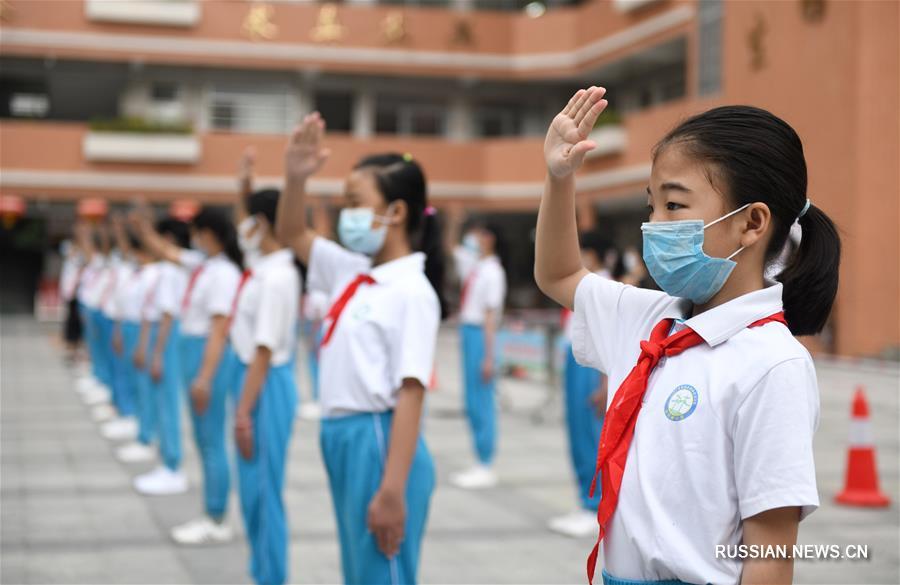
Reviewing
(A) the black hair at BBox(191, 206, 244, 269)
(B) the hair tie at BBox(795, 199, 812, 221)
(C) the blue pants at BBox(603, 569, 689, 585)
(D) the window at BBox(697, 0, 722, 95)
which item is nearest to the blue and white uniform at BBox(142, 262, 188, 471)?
(A) the black hair at BBox(191, 206, 244, 269)

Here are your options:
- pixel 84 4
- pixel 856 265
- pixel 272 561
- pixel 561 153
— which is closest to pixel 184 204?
pixel 84 4

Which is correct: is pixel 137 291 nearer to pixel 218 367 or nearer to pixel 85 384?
pixel 218 367

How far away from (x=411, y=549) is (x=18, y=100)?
87.5 feet

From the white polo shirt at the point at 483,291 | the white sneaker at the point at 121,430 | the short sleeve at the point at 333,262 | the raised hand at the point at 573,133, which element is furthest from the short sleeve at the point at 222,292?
the white sneaker at the point at 121,430

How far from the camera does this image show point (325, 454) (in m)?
3.61

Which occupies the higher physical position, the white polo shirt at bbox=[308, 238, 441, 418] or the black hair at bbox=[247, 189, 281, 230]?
the black hair at bbox=[247, 189, 281, 230]

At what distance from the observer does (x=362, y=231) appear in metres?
3.70

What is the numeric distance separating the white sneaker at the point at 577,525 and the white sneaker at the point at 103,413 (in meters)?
6.50

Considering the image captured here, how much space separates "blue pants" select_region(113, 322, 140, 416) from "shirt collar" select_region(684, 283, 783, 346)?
9174 millimetres

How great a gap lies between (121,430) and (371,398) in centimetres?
768

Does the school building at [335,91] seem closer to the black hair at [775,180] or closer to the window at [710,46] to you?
the window at [710,46]

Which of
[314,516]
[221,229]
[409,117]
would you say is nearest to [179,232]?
[221,229]

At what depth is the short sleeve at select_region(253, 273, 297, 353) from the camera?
482 cm

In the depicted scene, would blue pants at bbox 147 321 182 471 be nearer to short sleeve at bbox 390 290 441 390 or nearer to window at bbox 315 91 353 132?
short sleeve at bbox 390 290 441 390
